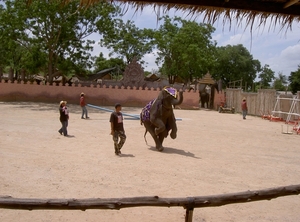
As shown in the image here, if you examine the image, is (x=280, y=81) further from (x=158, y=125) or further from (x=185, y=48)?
(x=158, y=125)

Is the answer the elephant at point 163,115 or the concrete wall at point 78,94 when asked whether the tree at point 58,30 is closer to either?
the concrete wall at point 78,94

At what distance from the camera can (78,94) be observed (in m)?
25.2

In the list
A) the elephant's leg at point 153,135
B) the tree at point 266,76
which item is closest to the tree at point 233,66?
the tree at point 266,76

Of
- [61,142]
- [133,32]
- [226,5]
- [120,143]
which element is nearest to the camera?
[226,5]

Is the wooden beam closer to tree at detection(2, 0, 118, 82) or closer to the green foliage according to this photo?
tree at detection(2, 0, 118, 82)

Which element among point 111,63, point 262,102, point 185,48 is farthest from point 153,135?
point 111,63

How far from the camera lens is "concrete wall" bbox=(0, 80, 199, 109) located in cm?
2430

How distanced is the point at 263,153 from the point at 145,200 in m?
7.71

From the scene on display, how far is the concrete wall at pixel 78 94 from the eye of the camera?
2430cm

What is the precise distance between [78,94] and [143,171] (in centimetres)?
1923

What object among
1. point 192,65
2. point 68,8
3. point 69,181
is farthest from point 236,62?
point 69,181

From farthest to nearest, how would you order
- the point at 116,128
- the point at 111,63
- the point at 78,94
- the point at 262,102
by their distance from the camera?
the point at 111,63
the point at 78,94
the point at 262,102
the point at 116,128

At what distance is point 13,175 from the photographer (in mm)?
6250

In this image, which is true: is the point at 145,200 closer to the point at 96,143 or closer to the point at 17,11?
the point at 96,143
